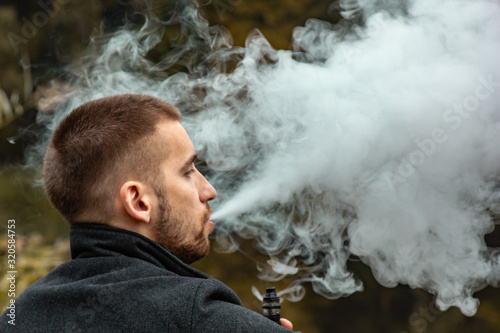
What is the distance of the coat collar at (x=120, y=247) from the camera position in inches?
54.6

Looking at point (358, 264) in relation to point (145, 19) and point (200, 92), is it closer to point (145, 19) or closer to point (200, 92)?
point (200, 92)

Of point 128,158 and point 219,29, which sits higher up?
point 128,158

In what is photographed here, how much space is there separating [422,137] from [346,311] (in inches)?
89.2

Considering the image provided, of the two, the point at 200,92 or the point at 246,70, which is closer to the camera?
the point at 246,70

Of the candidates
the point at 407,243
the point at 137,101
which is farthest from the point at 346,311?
the point at 137,101

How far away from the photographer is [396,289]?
14.4 ft

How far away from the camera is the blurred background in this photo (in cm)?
429

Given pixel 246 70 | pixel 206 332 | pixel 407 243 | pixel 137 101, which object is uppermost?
pixel 137 101

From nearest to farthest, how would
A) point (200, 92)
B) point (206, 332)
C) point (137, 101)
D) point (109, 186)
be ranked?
point (206, 332) → point (109, 186) → point (137, 101) → point (200, 92)

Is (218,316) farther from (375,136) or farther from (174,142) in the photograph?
(375,136)

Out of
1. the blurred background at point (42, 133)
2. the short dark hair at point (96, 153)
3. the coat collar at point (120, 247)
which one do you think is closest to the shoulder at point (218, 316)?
the coat collar at point (120, 247)

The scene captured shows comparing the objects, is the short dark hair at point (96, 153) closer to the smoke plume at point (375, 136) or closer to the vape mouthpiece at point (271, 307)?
the vape mouthpiece at point (271, 307)

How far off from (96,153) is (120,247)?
0.29 meters

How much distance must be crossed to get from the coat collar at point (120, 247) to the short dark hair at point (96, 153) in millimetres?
73
